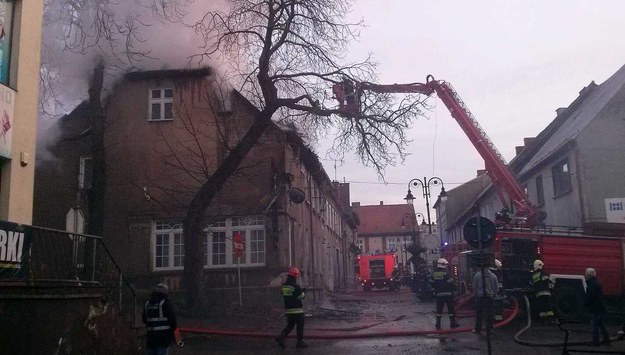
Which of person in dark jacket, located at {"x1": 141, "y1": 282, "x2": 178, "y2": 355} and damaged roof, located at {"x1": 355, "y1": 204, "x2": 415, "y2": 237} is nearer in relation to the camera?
person in dark jacket, located at {"x1": 141, "y1": 282, "x2": 178, "y2": 355}

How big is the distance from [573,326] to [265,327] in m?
7.90

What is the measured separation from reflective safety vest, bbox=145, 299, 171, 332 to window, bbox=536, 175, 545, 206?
998 inches

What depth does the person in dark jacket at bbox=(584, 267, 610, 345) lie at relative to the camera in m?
12.4

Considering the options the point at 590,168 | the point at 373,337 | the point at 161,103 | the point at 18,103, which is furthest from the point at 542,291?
the point at 161,103

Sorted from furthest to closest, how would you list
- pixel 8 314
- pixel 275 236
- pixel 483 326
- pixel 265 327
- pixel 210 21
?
pixel 275 236
pixel 210 21
pixel 265 327
pixel 483 326
pixel 8 314

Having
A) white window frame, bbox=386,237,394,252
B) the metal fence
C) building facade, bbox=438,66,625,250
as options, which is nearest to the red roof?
white window frame, bbox=386,237,394,252

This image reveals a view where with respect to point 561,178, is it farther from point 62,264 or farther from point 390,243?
point 390,243

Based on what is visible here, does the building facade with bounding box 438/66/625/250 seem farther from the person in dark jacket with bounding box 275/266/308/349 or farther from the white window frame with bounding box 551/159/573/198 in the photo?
the person in dark jacket with bounding box 275/266/308/349

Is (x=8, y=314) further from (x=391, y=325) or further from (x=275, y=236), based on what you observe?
(x=275, y=236)

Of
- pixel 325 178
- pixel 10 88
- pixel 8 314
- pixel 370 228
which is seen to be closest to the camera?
pixel 8 314

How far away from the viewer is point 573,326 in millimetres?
16328

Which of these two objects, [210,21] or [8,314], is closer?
[8,314]

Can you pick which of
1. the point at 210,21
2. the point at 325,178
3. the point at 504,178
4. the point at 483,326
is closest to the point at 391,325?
the point at 483,326

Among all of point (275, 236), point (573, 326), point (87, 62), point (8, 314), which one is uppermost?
point (87, 62)
